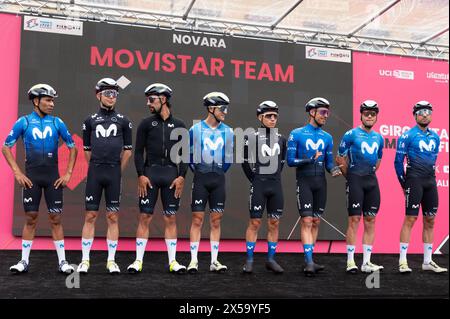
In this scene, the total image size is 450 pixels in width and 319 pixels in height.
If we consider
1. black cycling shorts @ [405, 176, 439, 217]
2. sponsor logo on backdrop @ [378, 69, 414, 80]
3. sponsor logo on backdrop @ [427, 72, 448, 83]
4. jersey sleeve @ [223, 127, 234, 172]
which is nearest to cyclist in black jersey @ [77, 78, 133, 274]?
jersey sleeve @ [223, 127, 234, 172]

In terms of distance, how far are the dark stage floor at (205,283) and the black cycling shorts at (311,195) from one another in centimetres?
74

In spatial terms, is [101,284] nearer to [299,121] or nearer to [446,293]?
[446,293]

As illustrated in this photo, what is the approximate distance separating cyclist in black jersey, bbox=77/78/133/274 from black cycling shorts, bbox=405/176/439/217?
3.47 meters

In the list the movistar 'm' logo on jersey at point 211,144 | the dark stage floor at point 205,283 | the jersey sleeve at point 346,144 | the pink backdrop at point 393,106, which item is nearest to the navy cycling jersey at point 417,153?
the jersey sleeve at point 346,144

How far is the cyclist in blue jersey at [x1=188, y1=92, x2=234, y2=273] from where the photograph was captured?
572 cm

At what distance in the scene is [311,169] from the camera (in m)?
6.02

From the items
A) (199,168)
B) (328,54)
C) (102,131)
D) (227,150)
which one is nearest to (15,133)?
(102,131)

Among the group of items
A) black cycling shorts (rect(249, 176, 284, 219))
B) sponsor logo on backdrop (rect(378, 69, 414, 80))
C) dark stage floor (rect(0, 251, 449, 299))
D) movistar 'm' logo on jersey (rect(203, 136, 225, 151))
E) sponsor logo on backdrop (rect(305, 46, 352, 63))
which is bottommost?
dark stage floor (rect(0, 251, 449, 299))

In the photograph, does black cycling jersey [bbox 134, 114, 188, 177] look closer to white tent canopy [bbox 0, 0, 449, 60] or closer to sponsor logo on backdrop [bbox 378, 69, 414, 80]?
white tent canopy [bbox 0, 0, 449, 60]

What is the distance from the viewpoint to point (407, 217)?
636cm

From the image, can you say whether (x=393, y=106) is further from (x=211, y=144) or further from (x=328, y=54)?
(x=211, y=144)

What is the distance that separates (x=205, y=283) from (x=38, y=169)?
6.90ft

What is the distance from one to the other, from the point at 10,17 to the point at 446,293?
6.49m

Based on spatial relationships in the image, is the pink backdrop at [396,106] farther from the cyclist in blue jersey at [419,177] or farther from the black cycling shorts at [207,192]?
the black cycling shorts at [207,192]
